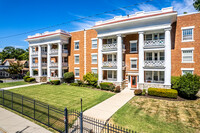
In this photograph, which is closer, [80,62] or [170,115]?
[170,115]

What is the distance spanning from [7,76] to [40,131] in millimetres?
43192

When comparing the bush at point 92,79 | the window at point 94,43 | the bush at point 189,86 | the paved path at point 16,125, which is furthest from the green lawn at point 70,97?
the window at point 94,43

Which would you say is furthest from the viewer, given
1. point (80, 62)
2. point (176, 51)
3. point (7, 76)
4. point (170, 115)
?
point (7, 76)

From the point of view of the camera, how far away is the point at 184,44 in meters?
17.6

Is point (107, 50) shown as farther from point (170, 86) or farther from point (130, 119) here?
point (130, 119)

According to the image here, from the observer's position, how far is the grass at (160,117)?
851 cm

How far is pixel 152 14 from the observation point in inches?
689

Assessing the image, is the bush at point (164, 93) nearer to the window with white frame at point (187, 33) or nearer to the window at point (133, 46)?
the window at point (133, 46)

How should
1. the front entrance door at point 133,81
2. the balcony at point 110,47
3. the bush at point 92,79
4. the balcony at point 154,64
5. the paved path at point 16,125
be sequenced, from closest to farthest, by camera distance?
the paved path at point 16,125, the balcony at point 154,64, the front entrance door at point 133,81, the balcony at point 110,47, the bush at point 92,79

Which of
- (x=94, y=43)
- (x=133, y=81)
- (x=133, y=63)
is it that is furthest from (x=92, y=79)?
(x=133, y=63)

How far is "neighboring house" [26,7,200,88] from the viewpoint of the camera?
669 inches

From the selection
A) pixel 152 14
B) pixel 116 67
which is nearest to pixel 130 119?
pixel 116 67

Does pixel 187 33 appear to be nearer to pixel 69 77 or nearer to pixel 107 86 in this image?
pixel 107 86

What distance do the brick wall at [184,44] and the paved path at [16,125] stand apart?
19.0 metres
